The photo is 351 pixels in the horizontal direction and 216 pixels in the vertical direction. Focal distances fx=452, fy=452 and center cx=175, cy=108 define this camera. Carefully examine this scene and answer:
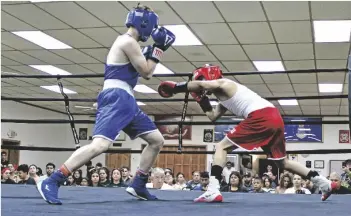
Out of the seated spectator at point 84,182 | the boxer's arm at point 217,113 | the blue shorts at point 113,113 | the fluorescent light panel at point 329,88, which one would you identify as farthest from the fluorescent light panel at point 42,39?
the fluorescent light panel at point 329,88

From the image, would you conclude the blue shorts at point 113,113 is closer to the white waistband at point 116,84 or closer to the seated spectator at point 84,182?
the white waistband at point 116,84

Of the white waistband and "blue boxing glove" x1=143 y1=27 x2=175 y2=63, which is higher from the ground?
"blue boxing glove" x1=143 y1=27 x2=175 y2=63

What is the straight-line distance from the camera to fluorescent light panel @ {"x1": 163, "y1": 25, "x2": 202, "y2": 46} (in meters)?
5.16

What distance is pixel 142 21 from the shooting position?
2080mm

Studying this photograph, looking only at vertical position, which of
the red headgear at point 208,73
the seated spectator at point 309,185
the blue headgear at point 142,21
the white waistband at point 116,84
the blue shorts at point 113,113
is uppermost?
the blue headgear at point 142,21

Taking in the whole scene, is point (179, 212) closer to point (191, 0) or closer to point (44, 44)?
point (191, 0)

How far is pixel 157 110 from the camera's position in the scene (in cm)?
1166

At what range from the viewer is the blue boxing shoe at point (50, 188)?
1870 millimetres

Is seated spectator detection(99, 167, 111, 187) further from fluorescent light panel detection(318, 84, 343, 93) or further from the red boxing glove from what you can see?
fluorescent light panel detection(318, 84, 343, 93)

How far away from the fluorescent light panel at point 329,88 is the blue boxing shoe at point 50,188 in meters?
6.97

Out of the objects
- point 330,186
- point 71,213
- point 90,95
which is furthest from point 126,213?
point 90,95

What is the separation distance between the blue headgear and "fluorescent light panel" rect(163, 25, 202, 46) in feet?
9.96

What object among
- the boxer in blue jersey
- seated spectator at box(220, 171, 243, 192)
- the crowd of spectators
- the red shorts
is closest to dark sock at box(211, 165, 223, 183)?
the red shorts

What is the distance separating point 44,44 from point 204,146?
257 inches
